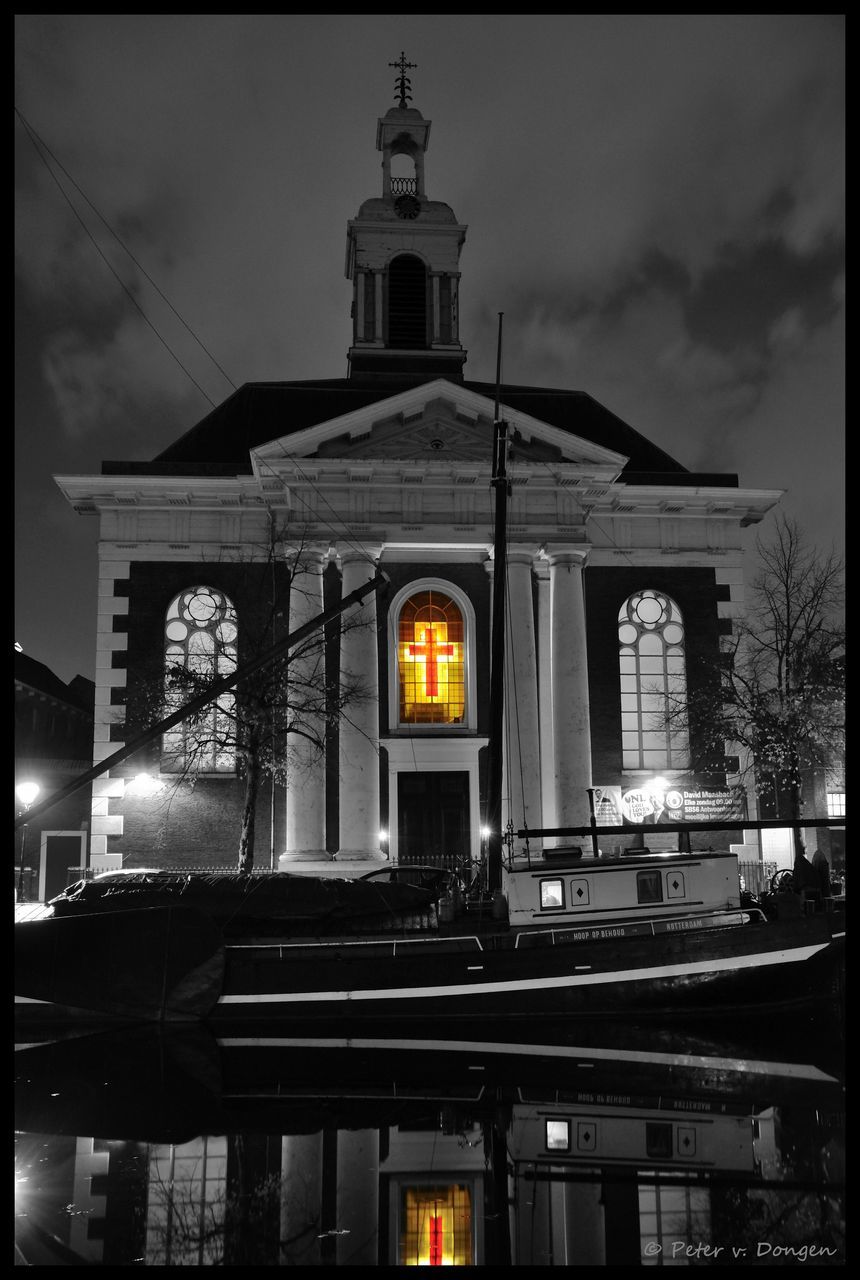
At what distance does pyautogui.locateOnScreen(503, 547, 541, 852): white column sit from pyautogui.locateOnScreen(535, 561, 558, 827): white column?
0.74 metres

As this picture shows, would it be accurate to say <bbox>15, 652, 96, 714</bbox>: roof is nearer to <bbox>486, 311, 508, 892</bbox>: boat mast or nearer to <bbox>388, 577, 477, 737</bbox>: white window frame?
<bbox>388, 577, 477, 737</bbox>: white window frame

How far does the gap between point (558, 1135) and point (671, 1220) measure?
2404 mm

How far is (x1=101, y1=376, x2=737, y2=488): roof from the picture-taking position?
115ft

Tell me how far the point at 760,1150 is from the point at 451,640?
74.9ft

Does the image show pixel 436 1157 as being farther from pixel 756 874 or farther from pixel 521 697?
pixel 756 874

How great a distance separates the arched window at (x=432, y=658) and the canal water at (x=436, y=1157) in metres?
16.2

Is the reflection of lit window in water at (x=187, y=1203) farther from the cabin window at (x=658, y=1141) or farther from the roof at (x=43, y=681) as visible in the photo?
the roof at (x=43, y=681)

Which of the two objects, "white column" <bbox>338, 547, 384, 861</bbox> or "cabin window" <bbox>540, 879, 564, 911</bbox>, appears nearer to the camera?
"cabin window" <bbox>540, 879, 564, 911</bbox>

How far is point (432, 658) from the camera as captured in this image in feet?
107

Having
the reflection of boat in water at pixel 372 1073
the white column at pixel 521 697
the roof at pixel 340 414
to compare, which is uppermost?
the roof at pixel 340 414

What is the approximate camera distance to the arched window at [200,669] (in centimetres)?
2786

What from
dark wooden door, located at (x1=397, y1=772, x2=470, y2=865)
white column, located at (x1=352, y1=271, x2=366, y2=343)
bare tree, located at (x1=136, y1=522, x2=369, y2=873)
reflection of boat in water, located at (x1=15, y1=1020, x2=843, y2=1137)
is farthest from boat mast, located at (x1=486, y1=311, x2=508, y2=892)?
white column, located at (x1=352, y1=271, x2=366, y2=343)

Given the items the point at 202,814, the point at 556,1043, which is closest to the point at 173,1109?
the point at 556,1043

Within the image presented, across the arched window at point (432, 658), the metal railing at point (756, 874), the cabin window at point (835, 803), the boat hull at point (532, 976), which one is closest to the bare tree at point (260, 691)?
the arched window at point (432, 658)
